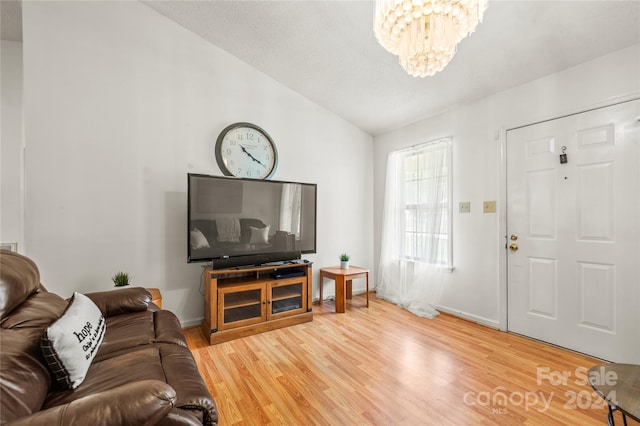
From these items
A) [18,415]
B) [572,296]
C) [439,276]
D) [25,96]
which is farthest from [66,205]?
[572,296]

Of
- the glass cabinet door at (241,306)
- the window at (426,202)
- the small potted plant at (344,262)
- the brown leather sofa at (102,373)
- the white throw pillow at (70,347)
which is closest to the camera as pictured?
the brown leather sofa at (102,373)

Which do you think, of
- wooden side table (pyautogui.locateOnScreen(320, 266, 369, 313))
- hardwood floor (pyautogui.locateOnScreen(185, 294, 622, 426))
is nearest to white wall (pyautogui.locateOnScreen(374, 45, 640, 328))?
hardwood floor (pyautogui.locateOnScreen(185, 294, 622, 426))

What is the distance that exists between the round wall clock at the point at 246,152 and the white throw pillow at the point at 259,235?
0.65 m

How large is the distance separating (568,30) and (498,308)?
2428 millimetres

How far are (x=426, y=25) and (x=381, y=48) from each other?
1266 mm

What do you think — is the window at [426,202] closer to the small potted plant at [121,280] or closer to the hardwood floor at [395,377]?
the hardwood floor at [395,377]

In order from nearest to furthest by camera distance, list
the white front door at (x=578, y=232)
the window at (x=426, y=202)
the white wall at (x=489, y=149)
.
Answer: the white front door at (x=578, y=232) < the white wall at (x=489, y=149) < the window at (x=426, y=202)

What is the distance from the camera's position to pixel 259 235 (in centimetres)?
287

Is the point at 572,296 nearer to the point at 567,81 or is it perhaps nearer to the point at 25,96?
the point at 567,81

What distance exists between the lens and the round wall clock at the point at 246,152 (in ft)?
9.82

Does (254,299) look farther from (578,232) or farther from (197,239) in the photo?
(578,232)

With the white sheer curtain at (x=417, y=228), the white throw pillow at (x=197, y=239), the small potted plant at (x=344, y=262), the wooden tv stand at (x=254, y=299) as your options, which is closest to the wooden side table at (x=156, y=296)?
the wooden tv stand at (x=254, y=299)

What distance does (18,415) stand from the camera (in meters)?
0.86

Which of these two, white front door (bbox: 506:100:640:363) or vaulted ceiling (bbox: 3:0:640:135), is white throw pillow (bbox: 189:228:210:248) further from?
white front door (bbox: 506:100:640:363)
